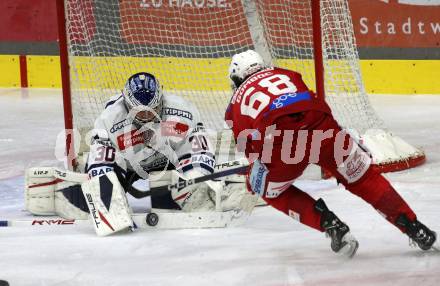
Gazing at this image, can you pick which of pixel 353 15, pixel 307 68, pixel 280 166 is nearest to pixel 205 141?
pixel 280 166

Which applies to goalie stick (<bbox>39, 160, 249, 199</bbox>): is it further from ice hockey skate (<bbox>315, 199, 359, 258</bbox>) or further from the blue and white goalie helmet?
ice hockey skate (<bbox>315, 199, 359, 258</bbox>)

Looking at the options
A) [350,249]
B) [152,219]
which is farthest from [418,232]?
[152,219]

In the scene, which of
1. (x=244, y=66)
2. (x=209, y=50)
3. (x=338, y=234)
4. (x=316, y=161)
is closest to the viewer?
(x=338, y=234)

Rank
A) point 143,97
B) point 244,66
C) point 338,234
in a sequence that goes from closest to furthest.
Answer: point 338,234
point 244,66
point 143,97

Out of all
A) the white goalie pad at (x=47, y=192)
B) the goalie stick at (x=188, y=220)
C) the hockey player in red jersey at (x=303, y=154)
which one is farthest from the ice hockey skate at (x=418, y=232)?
the white goalie pad at (x=47, y=192)

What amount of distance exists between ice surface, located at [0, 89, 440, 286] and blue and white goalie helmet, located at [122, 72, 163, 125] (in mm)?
620

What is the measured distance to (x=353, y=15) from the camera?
31.0ft

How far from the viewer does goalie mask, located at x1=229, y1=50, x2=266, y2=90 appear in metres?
4.59

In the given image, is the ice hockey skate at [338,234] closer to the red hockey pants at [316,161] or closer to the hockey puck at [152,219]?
the red hockey pants at [316,161]

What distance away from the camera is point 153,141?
5570mm

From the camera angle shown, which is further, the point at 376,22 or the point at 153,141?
the point at 376,22

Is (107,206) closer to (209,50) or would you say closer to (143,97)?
(143,97)

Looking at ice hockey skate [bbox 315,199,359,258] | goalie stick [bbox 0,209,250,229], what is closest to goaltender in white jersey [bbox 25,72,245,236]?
goalie stick [bbox 0,209,250,229]

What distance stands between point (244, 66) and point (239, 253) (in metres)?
0.81
